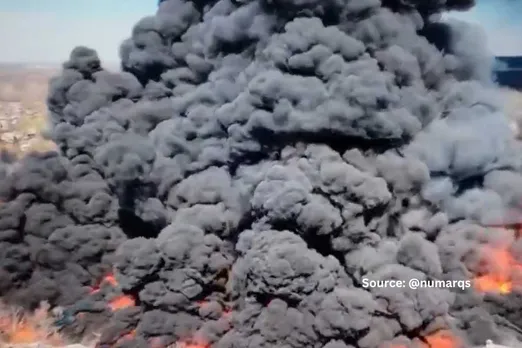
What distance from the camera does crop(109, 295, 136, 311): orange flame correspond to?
37.5ft

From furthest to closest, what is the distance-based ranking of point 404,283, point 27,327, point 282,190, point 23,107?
point 23,107 → point 27,327 → point 404,283 → point 282,190

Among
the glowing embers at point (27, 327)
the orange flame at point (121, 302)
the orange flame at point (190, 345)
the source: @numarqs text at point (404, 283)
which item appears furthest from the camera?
the orange flame at point (121, 302)

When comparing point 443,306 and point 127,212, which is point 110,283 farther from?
point 443,306

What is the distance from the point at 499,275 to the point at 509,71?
3.73m

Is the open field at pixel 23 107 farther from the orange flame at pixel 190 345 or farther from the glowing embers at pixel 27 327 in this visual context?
the orange flame at pixel 190 345

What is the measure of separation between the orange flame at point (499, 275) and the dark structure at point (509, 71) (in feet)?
10.2

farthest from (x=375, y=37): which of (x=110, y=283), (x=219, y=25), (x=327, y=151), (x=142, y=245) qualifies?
(x=110, y=283)

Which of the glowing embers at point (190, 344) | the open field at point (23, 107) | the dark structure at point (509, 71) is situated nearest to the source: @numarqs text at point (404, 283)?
the glowing embers at point (190, 344)

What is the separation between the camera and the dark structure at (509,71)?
1108cm

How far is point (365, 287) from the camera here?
9820 millimetres

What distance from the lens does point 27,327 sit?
11469mm

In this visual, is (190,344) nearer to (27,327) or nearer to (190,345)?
(190,345)

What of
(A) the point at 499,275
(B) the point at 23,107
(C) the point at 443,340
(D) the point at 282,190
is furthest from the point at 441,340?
(B) the point at 23,107

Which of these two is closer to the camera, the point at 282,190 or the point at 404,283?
the point at 282,190
